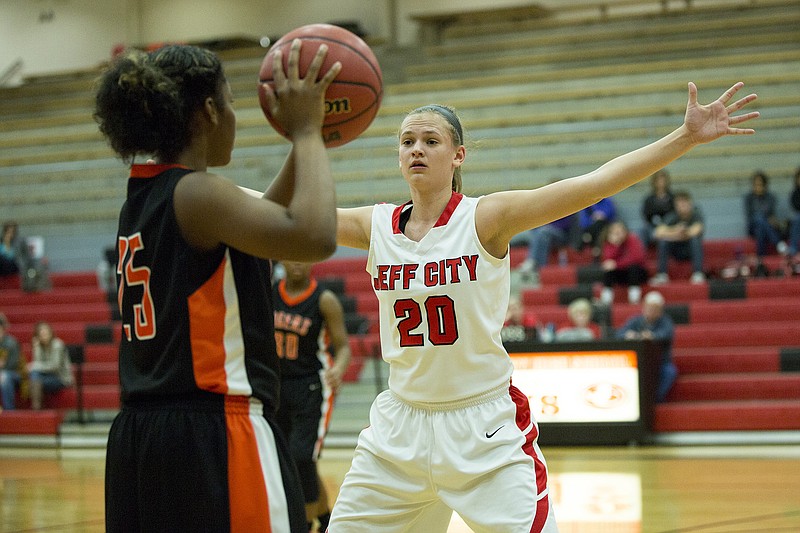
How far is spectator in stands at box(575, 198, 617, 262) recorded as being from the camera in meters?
13.7

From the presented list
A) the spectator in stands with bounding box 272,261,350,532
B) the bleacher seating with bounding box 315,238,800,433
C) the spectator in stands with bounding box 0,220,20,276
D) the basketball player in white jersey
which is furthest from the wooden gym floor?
the spectator in stands with bounding box 0,220,20,276

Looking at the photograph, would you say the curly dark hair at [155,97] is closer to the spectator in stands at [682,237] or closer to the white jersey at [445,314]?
the white jersey at [445,314]

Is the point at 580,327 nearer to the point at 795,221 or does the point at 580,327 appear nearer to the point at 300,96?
the point at 795,221

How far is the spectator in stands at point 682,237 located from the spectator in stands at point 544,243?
1.31 m

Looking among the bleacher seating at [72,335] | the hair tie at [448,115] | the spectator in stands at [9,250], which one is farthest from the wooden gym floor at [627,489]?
the spectator in stands at [9,250]

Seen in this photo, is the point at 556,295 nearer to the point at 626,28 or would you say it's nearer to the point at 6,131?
the point at 626,28

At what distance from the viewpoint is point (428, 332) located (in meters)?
3.46

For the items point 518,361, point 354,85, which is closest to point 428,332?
point 354,85

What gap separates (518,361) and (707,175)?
602 centimetres

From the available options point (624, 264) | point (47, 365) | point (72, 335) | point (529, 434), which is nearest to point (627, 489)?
point (529, 434)

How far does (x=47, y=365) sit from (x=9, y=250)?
13.9 ft

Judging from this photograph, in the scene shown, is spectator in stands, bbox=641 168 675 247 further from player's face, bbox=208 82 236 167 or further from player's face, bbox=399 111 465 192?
player's face, bbox=208 82 236 167

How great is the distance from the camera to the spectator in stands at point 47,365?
1291cm

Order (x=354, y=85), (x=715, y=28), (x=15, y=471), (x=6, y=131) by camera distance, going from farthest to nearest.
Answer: (x=6, y=131) → (x=715, y=28) → (x=15, y=471) → (x=354, y=85)
